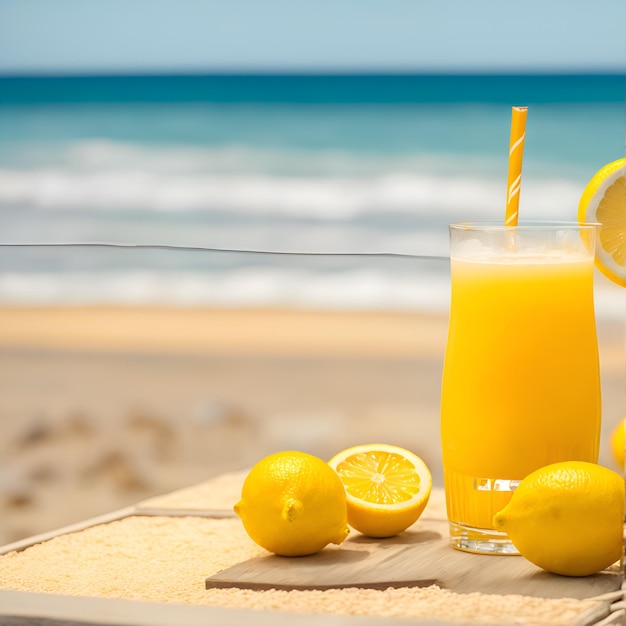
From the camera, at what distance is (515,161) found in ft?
3.40

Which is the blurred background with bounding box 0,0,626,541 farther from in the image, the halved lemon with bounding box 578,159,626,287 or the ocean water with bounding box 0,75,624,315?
the halved lemon with bounding box 578,159,626,287

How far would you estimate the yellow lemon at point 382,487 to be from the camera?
3.51 ft

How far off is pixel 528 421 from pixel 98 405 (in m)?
0.59

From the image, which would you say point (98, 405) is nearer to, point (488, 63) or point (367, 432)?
point (367, 432)

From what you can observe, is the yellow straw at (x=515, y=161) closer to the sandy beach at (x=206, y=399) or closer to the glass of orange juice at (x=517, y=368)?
the glass of orange juice at (x=517, y=368)

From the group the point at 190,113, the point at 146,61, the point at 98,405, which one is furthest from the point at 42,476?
the point at 146,61

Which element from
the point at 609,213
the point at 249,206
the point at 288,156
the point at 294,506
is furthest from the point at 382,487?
the point at 288,156

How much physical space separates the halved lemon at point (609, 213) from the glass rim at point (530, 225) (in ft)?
0.05

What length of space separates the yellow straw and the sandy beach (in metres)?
0.28

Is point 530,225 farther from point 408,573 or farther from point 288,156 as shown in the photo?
point 288,156

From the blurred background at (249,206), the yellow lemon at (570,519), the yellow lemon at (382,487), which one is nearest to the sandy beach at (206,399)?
the blurred background at (249,206)

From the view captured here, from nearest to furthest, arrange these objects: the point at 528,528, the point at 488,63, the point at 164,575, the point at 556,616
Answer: the point at 556,616
the point at 528,528
the point at 164,575
the point at 488,63

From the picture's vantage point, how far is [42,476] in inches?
50.8

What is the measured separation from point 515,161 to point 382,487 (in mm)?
376
